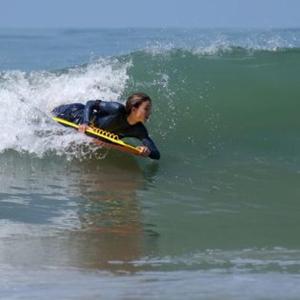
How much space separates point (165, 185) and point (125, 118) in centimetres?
108

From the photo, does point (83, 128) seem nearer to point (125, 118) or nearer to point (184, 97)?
point (125, 118)

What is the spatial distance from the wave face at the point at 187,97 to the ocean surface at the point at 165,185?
0.02 metres

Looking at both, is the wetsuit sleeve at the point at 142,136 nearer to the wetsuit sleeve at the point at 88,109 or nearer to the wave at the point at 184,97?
the wetsuit sleeve at the point at 88,109

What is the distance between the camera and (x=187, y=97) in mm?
12430

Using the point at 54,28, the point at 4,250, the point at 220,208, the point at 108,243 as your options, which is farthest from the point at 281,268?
the point at 54,28

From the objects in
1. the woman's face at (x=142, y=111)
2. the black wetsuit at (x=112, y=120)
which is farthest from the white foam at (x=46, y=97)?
the woman's face at (x=142, y=111)

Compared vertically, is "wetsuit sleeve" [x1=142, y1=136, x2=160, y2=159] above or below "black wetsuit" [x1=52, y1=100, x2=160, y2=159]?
below

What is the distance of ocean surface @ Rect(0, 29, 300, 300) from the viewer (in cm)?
532

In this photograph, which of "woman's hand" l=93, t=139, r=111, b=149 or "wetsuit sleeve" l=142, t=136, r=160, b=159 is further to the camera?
"woman's hand" l=93, t=139, r=111, b=149

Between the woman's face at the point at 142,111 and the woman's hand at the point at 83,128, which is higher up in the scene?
the woman's face at the point at 142,111

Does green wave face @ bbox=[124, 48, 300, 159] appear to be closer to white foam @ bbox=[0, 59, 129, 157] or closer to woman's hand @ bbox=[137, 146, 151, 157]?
white foam @ bbox=[0, 59, 129, 157]

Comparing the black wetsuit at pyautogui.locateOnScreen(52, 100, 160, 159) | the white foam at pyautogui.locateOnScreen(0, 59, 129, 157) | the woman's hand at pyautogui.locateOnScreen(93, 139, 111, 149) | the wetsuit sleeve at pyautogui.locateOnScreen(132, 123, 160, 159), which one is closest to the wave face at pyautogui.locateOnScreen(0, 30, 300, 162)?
the white foam at pyautogui.locateOnScreen(0, 59, 129, 157)

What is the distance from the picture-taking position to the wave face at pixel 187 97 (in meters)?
10.3

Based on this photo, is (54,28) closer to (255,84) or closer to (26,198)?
(255,84)
